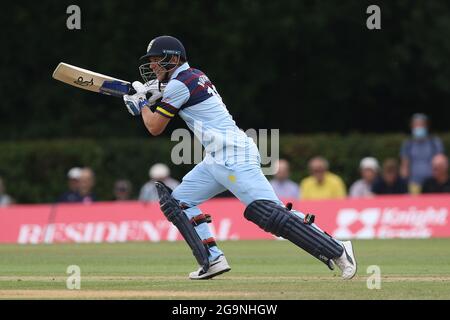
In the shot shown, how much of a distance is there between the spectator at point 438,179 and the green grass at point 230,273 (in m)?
2.10

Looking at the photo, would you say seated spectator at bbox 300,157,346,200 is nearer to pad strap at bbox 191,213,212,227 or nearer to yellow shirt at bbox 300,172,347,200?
yellow shirt at bbox 300,172,347,200

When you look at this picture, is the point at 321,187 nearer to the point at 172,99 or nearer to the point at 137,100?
the point at 137,100

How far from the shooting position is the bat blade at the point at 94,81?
10.7 m

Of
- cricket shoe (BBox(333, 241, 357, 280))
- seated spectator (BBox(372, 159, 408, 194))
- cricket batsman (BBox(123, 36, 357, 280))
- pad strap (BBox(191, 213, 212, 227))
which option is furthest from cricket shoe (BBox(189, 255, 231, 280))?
seated spectator (BBox(372, 159, 408, 194))

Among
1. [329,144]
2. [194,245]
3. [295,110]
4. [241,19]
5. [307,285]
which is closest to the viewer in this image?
[307,285]

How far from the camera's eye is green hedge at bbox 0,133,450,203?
22906mm

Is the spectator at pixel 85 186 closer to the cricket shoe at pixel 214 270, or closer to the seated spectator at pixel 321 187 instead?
the seated spectator at pixel 321 187

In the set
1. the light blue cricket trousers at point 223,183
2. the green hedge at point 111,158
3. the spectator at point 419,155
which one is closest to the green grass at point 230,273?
the light blue cricket trousers at point 223,183

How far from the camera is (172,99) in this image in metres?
10.0

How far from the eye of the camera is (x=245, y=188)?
9.92 meters

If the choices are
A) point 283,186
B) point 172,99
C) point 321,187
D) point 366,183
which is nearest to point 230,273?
point 172,99
